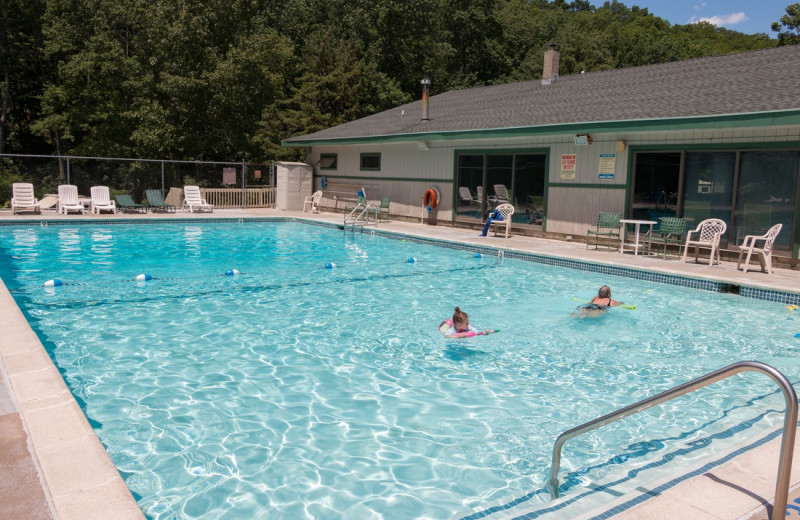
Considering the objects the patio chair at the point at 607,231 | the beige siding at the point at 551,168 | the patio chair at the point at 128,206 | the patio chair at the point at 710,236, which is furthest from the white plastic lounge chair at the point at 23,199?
the patio chair at the point at 710,236

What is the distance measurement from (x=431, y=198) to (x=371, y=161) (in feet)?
11.4

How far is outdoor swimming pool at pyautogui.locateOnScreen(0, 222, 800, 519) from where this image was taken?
3.91 m

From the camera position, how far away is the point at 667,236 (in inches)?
452

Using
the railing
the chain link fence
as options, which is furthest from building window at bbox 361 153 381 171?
the railing

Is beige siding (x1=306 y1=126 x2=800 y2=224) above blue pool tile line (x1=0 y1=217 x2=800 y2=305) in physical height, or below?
above

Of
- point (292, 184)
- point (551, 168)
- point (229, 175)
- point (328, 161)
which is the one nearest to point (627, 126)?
point (551, 168)

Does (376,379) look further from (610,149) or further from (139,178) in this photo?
(139,178)

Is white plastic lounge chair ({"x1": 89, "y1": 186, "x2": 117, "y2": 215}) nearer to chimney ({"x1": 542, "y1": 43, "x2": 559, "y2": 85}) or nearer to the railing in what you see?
the railing

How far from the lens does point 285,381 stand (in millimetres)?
5570

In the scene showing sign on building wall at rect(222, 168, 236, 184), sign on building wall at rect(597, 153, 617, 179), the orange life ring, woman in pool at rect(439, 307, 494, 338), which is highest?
sign on building wall at rect(597, 153, 617, 179)

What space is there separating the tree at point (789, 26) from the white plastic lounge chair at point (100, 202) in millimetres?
33738

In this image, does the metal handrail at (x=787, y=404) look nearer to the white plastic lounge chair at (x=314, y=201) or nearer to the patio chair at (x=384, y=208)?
the patio chair at (x=384, y=208)

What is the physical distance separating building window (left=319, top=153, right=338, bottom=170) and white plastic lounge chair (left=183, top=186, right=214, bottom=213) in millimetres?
4119

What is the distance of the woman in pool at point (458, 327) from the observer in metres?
6.77
